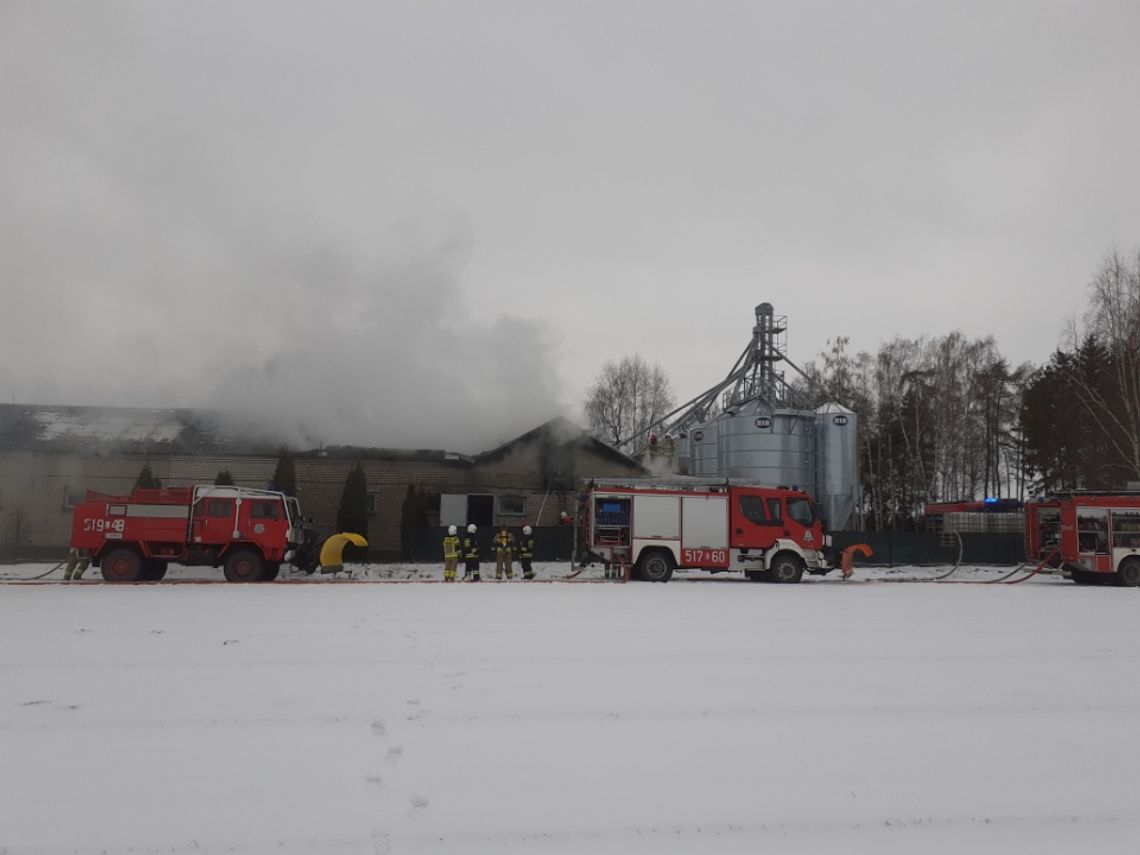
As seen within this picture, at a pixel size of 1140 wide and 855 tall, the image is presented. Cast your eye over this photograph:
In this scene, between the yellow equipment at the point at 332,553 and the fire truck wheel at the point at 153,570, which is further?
the yellow equipment at the point at 332,553

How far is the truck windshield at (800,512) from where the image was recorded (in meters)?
20.5

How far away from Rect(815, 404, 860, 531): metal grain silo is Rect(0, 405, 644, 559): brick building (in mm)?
9295

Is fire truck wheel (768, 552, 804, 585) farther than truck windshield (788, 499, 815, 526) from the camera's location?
No

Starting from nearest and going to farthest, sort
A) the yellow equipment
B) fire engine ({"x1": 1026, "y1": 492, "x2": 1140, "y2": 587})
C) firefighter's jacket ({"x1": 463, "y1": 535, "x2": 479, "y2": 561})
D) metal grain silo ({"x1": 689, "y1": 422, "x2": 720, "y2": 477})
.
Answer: firefighter's jacket ({"x1": 463, "y1": 535, "x2": 479, "y2": 561}) < fire engine ({"x1": 1026, "y1": 492, "x2": 1140, "y2": 587}) < the yellow equipment < metal grain silo ({"x1": 689, "y1": 422, "x2": 720, "y2": 477})

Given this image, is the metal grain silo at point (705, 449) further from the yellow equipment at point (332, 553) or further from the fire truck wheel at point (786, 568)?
the yellow equipment at point (332, 553)

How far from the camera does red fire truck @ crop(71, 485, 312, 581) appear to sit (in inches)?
733

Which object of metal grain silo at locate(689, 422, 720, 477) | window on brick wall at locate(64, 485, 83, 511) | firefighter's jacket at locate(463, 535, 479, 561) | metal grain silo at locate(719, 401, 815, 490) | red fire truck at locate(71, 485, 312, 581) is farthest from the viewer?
metal grain silo at locate(689, 422, 720, 477)

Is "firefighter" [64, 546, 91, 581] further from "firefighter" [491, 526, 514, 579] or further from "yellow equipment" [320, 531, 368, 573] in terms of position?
"firefighter" [491, 526, 514, 579]

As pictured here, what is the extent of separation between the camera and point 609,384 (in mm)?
58812

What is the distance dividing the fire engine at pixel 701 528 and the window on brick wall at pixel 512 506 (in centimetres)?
1182

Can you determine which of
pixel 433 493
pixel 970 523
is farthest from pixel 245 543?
pixel 970 523

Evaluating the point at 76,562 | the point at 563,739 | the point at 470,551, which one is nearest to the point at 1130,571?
the point at 470,551

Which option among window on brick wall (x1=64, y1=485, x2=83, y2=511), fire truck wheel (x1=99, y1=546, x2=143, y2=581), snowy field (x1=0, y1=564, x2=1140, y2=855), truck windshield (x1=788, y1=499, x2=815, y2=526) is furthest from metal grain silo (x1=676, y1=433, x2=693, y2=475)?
snowy field (x1=0, y1=564, x2=1140, y2=855)

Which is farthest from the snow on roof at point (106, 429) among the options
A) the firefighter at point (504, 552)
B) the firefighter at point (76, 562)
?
the firefighter at point (504, 552)
